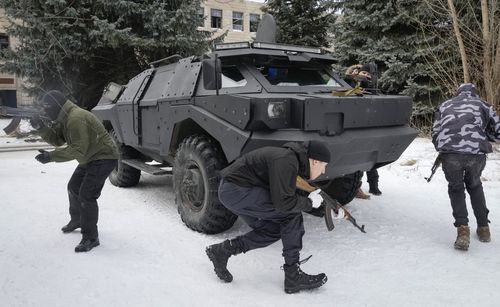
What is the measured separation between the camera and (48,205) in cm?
534

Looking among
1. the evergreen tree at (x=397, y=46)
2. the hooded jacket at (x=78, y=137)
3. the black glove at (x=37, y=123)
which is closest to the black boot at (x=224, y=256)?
the hooded jacket at (x=78, y=137)

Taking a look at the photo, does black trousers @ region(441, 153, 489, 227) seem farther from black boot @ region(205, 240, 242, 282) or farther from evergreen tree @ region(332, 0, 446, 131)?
evergreen tree @ region(332, 0, 446, 131)

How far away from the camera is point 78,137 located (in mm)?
3736

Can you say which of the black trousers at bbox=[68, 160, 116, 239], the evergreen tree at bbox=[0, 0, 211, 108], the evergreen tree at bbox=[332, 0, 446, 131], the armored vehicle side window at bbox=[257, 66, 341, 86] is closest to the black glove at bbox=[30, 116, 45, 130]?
the black trousers at bbox=[68, 160, 116, 239]

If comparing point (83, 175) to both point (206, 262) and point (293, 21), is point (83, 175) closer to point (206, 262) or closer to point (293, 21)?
point (206, 262)

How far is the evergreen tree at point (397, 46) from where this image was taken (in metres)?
10.9

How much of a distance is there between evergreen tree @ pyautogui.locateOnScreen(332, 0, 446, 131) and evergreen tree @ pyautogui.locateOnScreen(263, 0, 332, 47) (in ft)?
12.4

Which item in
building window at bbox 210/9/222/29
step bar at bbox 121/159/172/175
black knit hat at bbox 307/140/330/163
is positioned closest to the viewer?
black knit hat at bbox 307/140/330/163

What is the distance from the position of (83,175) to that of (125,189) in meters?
2.41

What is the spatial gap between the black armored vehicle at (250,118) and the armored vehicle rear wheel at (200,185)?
0.03 feet

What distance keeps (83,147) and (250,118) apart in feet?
4.86

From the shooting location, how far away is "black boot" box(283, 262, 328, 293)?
10.3 feet

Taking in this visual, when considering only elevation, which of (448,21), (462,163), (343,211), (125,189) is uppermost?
(448,21)

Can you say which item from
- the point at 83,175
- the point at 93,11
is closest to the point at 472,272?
the point at 83,175
